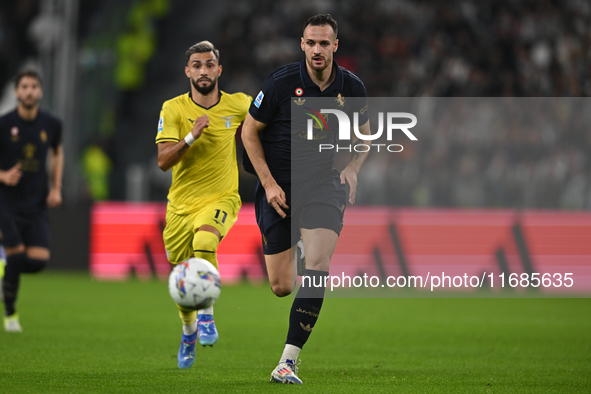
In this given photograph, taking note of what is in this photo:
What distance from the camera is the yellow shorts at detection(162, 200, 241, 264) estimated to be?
7.00 meters

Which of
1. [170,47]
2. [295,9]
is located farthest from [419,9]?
[170,47]

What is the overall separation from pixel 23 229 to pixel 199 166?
3095mm

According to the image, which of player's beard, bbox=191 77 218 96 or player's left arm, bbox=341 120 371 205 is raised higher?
player's beard, bbox=191 77 218 96

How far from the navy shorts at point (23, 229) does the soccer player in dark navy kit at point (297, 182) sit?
3718mm

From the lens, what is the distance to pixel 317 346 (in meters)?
8.35

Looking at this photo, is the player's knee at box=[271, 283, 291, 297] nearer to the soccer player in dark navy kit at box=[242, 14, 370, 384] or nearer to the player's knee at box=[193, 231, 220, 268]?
the soccer player in dark navy kit at box=[242, 14, 370, 384]

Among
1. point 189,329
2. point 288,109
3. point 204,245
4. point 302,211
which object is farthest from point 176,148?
point 189,329

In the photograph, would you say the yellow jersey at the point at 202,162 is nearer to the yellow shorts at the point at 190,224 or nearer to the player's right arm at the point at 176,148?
the yellow shorts at the point at 190,224

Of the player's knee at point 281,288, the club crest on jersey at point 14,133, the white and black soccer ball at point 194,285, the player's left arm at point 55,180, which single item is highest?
the club crest on jersey at point 14,133

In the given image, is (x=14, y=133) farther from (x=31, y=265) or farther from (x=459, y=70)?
Answer: (x=459, y=70)

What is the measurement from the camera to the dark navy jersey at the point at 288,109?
620cm

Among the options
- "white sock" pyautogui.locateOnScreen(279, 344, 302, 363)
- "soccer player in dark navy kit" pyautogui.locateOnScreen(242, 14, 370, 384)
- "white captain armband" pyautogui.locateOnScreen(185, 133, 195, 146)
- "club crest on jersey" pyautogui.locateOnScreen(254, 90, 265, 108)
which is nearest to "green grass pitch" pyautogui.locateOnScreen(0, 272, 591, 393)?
"white sock" pyautogui.locateOnScreen(279, 344, 302, 363)

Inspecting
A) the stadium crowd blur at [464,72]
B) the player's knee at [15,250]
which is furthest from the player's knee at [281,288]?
the stadium crowd blur at [464,72]

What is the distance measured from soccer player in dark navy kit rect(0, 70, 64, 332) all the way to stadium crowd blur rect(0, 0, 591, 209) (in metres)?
7.03
